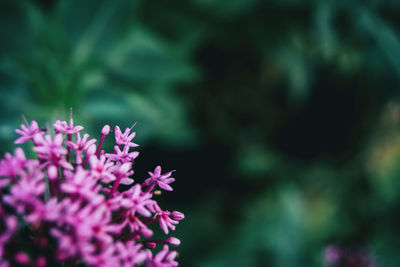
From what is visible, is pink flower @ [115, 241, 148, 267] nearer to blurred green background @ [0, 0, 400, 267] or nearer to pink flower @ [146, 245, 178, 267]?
pink flower @ [146, 245, 178, 267]

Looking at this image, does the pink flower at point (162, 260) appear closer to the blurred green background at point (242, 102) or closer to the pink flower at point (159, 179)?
the pink flower at point (159, 179)

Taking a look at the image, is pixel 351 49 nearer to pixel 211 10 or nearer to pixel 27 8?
pixel 211 10

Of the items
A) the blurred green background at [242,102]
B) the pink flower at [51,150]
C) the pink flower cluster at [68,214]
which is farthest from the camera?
the blurred green background at [242,102]

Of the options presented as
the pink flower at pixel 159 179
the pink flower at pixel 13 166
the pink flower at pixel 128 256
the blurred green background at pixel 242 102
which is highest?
the blurred green background at pixel 242 102

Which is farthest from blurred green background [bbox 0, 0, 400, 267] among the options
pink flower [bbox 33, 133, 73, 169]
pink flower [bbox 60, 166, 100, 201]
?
pink flower [bbox 60, 166, 100, 201]

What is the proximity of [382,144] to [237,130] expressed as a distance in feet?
3.76

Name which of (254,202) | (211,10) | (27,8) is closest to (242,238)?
(254,202)

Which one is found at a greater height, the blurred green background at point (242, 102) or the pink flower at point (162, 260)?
the blurred green background at point (242, 102)

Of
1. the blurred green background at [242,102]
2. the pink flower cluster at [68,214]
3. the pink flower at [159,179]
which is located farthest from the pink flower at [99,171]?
the blurred green background at [242,102]

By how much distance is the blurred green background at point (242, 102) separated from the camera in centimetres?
189

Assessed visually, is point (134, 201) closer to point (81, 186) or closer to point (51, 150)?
point (81, 186)

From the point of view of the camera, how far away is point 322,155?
3170 millimetres

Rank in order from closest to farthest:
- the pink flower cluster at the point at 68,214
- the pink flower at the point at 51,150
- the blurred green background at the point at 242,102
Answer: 1. the pink flower cluster at the point at 68,214
2. the pink flower at the point at 51,150
3. the blurred green background at the point at 242,102

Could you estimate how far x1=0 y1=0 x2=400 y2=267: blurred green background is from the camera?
6.20 ft
